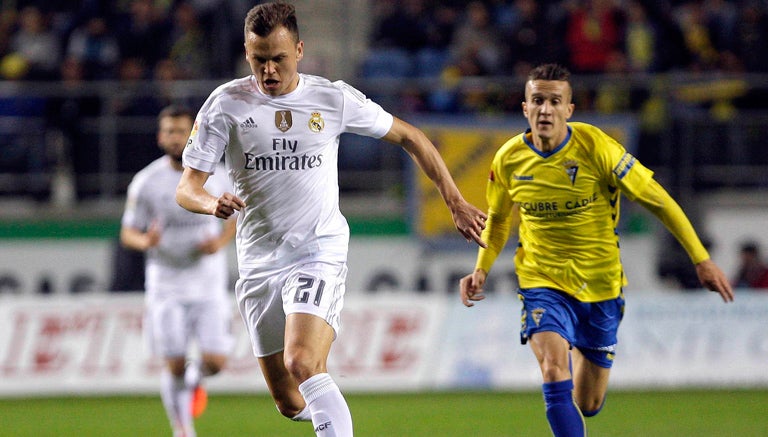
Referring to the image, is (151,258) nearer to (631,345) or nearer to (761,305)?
(631,345)

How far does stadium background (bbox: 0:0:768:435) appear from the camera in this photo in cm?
1425

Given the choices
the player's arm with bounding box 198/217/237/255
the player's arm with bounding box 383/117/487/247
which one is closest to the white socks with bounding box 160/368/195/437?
the player's arm with bounding box 198/217/237/255

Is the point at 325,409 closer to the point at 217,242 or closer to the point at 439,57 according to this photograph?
the point at 217,242

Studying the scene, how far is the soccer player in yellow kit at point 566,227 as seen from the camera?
713cm

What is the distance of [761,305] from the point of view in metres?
14.3

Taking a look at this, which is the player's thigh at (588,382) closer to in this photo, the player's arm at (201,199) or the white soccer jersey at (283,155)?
the white soccer jersey at (283,155)

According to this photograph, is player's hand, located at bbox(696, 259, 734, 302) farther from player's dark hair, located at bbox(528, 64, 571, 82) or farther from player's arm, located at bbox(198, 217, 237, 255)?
player's arm, located at bbox(198, 217, 237, 255)

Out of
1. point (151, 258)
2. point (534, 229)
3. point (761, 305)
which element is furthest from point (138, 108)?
point (534, 229)

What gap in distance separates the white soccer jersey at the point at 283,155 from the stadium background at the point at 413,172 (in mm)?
7614

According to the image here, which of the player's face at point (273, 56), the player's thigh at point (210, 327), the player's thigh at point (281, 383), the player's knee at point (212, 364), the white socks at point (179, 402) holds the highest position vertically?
the player's face at point (273, 56)

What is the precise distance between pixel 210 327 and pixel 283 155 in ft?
13.9

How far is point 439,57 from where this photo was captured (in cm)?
1658

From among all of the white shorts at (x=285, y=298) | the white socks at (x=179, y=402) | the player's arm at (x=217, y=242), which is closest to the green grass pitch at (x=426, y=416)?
the white socks at (x=179, y=402)

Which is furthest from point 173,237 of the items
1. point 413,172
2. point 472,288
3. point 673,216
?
point 413,172
